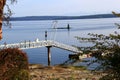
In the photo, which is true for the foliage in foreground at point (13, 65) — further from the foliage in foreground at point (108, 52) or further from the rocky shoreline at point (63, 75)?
the foliage in foreground at point (108, 52)

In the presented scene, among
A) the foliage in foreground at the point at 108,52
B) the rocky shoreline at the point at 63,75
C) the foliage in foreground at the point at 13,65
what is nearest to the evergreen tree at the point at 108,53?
the foliage in foreground at the point at 108,52

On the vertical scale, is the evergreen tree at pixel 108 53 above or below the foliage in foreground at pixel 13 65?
above

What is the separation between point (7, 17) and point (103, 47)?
8.14 m

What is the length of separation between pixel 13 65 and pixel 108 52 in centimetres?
951

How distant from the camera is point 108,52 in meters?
7.32

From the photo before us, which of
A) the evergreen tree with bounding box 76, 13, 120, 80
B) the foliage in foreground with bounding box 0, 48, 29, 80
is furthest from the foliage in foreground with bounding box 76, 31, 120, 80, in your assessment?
the foliage in foreground with bounding box 0, 48, 29, 80

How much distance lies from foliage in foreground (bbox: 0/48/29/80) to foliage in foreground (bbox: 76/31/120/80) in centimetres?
838

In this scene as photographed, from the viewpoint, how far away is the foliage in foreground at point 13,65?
51.8 feet

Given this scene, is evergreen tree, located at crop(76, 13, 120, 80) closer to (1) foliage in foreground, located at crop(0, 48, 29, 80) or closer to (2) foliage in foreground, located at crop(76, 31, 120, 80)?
(2) foliage in foreground, located at crop(76, 31, 120, 80)

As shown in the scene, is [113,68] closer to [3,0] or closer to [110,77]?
[110,77]

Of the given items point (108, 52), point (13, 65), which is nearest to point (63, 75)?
point (13, 65)

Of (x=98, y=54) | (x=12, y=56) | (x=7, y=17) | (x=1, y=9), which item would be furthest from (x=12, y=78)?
(x=98, y=54)

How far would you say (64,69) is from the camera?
39688 mm

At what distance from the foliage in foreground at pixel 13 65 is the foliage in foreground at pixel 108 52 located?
8.38 metres
